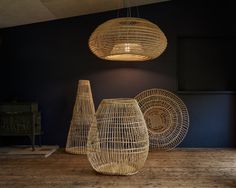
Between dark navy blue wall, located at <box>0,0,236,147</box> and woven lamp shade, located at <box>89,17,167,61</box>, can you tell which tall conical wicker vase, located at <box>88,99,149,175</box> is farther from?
dark navy blue wall, located at <box>0,0,236,147</box>

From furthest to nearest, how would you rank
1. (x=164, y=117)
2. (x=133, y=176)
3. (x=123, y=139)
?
(x=164, y=117) < (x=123, y=139) < (x=133, y=176)

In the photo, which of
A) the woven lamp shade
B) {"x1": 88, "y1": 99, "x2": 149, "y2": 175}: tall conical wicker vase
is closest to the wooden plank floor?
{"x1": 88, "y1": 99, "x2": 149, "y2": 175}: tall conical wicker vase

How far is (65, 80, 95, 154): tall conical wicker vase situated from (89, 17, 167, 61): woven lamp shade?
1070 mm

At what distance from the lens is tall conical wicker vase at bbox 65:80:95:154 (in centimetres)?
436

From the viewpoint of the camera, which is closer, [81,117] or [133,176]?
[133,176]

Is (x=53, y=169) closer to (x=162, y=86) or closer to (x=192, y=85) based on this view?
(x=162, y=86)

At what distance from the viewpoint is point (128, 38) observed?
319 cm

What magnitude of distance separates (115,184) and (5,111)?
2.12m

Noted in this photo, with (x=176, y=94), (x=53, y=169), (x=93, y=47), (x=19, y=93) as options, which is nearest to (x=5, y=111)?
(x=19, y=93)

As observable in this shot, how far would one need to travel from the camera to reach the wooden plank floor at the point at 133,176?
288 centimetres

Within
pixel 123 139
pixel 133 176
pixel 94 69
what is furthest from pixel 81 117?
pixel 133 176

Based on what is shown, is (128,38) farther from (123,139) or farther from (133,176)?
(133,176)

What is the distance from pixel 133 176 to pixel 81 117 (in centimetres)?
151

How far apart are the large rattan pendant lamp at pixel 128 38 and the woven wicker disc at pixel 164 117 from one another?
1331 mm
